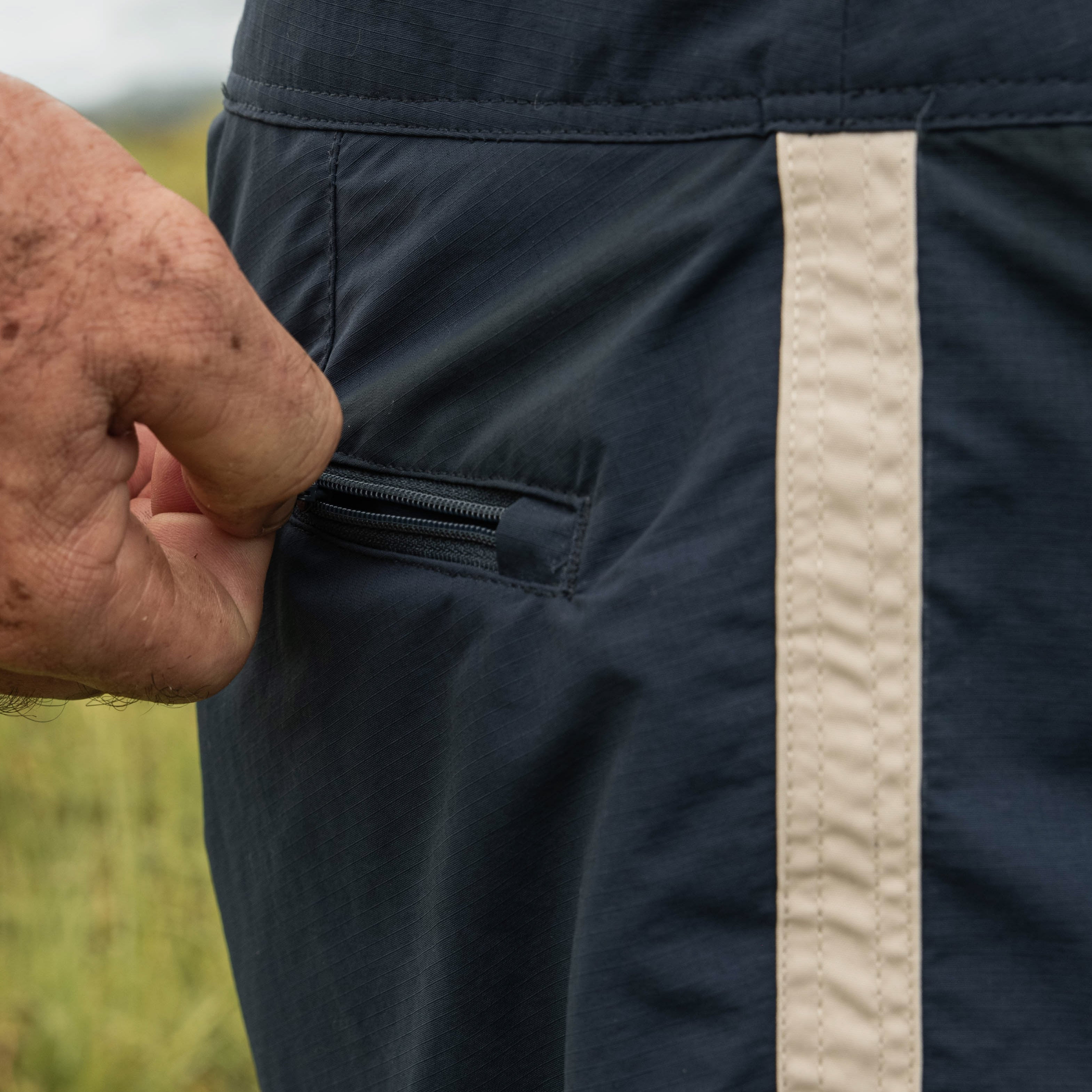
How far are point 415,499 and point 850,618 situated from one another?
282 mm

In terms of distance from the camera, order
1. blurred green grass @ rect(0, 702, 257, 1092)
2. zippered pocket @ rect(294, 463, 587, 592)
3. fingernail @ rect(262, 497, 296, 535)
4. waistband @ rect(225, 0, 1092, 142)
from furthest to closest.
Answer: blurred green grass @ rect(0, 702, 257, 1092)
fingernail @ rect(262, 497, 296, 535)
zippered pocket @ rect(294, 463, 587, 592)
waistband @ rect(225, 0, 1092, 142)

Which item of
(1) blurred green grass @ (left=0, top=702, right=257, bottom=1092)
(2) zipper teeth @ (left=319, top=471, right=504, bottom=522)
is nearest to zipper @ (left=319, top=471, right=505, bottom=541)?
(2) zipper teeth @ (left=319, top=471, right=504, bottom=522)

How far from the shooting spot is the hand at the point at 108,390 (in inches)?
23.4

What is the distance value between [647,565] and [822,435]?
11cm

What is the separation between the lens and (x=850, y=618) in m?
0.56

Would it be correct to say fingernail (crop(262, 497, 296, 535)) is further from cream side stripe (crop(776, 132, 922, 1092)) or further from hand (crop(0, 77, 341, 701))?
cream side stripe (crop(776, 132, 922, 1092))

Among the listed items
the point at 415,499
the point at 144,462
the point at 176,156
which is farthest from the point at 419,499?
the point at 176,156

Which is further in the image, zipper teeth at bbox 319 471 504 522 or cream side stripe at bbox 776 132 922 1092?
zipper teeth at bbox 319 471 504 522

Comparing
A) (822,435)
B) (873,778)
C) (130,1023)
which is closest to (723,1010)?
(873,778)

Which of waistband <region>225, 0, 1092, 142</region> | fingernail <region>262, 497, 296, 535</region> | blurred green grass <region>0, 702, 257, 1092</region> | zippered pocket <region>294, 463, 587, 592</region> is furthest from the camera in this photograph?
blurred green grass <region>0, 702, 257, 1092</region>

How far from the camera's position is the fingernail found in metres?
0.74

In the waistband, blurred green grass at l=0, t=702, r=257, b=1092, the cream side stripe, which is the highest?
the waistband

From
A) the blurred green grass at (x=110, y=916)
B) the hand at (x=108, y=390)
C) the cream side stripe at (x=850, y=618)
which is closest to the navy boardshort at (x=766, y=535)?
the cream side stripe at (x=850, y=618)

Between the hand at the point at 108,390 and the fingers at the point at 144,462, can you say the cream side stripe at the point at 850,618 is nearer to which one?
the hand at the point at 108,390
